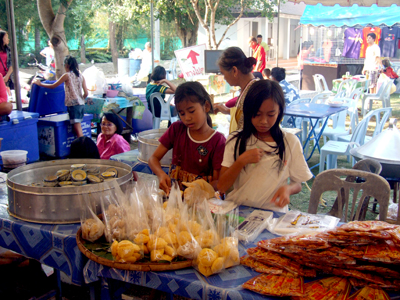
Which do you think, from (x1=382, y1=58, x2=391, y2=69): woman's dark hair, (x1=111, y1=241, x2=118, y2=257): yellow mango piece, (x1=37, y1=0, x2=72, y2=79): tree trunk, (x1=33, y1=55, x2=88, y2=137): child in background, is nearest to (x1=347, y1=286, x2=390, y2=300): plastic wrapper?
(x1=111, y1=241, x2=118, y2=257): yellow mango piece

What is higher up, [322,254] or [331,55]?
[331,55]

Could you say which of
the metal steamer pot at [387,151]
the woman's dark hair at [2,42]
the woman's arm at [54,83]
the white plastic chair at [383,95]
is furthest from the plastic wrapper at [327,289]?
the white plastic chair at [383,95]

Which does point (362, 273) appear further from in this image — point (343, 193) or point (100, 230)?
point (343, 193)

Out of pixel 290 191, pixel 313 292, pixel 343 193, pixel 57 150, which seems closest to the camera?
pixel 313 292

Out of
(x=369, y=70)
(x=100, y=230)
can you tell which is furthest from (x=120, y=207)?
(x=369, y=70)

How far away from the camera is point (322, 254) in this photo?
1193 mm

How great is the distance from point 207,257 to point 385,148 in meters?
2.24

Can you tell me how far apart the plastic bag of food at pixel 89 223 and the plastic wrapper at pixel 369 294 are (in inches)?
37.0

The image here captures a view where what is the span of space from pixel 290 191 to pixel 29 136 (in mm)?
4096

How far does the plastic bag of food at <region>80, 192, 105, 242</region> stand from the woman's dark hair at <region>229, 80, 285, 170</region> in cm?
79

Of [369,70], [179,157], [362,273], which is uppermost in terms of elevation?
[369,70]

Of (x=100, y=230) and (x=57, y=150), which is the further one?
(x=57, y=150)

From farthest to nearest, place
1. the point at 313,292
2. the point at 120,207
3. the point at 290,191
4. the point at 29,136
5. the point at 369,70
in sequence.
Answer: the point at 369,70
the point at 29,136
the point at 290,191
the point at 120,207
the point at 313,292

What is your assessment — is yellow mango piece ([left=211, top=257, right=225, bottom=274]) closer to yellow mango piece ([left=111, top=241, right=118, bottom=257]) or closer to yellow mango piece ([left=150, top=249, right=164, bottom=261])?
yellow mango piece ([left=150, top=249, right=164, bottom=261])
